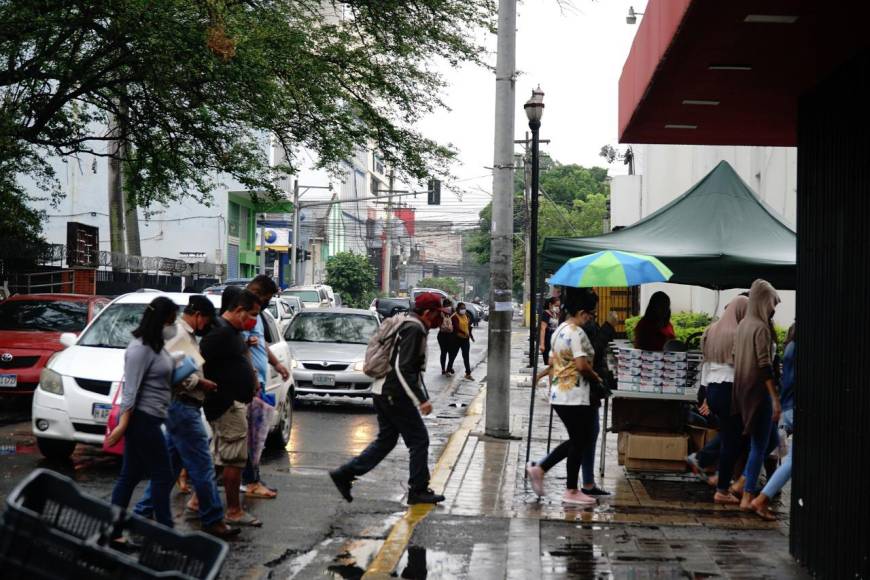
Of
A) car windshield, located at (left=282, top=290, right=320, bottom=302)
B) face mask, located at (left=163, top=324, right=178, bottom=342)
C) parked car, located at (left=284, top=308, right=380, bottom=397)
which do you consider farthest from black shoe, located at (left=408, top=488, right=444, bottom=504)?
car windshield, located at (left=282, top=290, right=320, bottom=302)

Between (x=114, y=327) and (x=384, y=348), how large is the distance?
3.97 m

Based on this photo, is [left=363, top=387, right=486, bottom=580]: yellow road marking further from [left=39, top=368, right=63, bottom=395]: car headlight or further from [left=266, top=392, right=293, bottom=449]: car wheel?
Answer: [left=39, top=368, right=63, bottom=395]: car headlight

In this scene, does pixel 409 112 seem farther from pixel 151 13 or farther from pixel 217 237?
pixel 217 237

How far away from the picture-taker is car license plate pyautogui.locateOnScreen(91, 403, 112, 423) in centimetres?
1008

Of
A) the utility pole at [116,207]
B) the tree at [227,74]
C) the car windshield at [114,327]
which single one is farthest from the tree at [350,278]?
the car windshield at [114,327]

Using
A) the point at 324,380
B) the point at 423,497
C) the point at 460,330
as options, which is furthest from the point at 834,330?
the point at 460,330

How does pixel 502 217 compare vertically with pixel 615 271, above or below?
above

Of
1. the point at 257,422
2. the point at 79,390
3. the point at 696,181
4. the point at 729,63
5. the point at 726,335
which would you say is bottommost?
the point at 257,422

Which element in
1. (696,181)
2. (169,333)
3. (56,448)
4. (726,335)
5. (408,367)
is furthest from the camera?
(696,181)

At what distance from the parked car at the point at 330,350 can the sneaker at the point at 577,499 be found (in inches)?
254

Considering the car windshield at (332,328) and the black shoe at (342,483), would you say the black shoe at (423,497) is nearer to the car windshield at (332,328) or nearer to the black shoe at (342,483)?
the black shoe at (342,483)

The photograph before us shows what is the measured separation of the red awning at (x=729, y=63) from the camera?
5.85 m

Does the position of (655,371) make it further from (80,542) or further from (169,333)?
(80,542)

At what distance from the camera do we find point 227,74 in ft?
50.5
